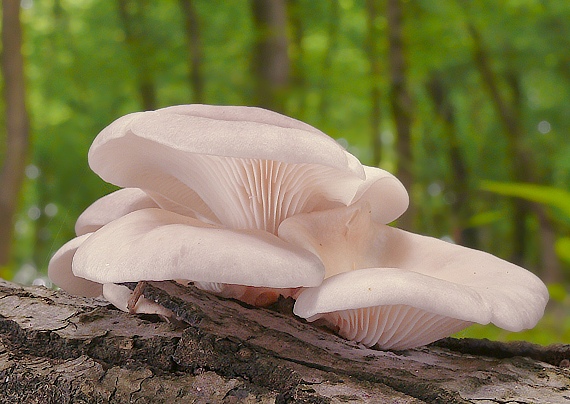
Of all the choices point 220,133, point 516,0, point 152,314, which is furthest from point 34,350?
point 516,0

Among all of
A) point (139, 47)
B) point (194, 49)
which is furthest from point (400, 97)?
point (139, 47)

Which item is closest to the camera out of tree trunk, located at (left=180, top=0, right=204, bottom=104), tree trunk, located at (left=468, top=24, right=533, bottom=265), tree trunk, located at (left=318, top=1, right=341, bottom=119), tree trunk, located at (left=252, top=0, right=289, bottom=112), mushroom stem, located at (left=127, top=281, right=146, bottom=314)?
mushroom stem, located at (left=127, top=281, right=146, bottom=314)

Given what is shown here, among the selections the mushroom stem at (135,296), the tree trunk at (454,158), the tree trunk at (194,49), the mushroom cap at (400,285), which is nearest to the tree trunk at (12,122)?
the tree trunk at (194,49)

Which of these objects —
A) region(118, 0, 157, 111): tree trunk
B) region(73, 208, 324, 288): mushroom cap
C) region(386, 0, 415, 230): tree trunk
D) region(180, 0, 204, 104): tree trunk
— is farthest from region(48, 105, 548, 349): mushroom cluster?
region(118, 0, 157, 111): tree trunk

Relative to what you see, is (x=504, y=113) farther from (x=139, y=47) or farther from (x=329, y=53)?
(x=139, y=47)

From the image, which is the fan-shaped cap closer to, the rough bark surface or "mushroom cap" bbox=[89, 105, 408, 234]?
"mushroom cap" bbox=[89, 105, 408, 234]

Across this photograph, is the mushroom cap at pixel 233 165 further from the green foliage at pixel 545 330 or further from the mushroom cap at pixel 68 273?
the green foliage at pixel 545 330

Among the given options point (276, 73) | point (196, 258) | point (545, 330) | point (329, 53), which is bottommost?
point (545, 330)
